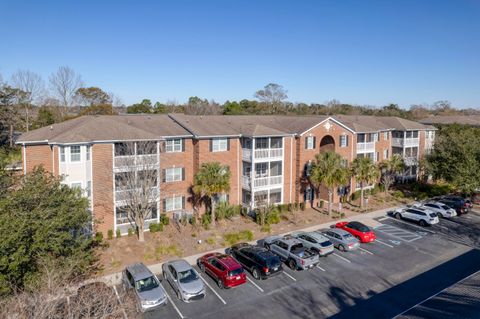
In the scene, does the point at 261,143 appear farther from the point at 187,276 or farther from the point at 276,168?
the point at 187,276

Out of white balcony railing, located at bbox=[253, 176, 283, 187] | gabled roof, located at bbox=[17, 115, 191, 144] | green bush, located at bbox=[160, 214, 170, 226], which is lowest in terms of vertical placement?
green bush, located at bbox=[160, 214, 170, 226]

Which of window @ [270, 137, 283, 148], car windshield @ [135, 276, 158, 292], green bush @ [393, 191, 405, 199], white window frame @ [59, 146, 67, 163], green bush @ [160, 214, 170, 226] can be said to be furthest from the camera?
green bush @ [393, 191, 405, 199]

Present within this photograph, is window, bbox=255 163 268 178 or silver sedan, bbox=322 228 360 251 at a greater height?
window, bbox=255 163 268 178

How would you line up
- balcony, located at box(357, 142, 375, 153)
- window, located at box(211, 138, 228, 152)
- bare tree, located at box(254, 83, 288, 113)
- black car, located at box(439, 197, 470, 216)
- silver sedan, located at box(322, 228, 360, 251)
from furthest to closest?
bare tree, located at box(254, 83, 288, 113), balcony, located at box(357, 142, 375, 153), black car, located at box(439, 197, 470, 216), window, located at box(211, 138, 228, 152), silver sedan, located at box(322, 228, 360, 251)

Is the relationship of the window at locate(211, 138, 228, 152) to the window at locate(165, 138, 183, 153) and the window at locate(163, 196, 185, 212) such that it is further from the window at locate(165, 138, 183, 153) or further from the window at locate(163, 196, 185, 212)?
the window at locate(163, 196, 185, 212)

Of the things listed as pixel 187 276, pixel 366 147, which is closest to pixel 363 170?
pixel 366 147

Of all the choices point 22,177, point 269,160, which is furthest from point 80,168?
point 269,160

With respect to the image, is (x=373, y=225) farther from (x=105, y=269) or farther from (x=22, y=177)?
(x=22, y=177)

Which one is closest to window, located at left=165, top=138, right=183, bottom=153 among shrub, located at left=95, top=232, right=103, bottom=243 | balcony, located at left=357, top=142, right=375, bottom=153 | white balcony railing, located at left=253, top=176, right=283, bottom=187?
→ white balcony railing, located at left=253, top=176, right=283, bottom=187
